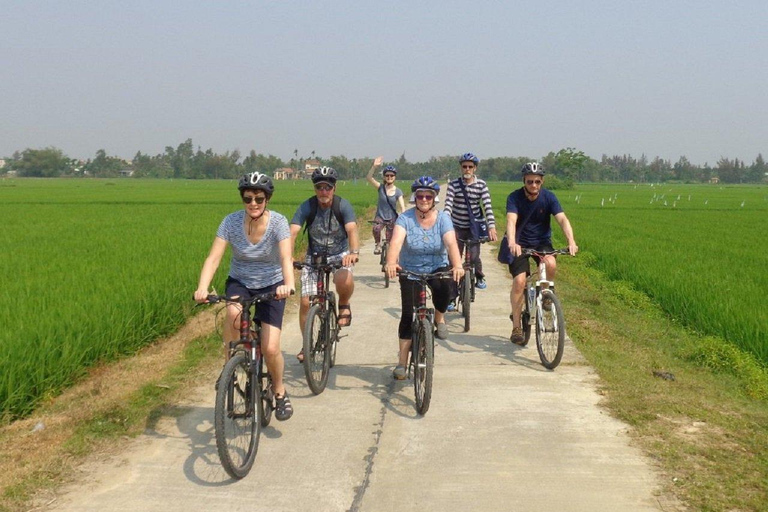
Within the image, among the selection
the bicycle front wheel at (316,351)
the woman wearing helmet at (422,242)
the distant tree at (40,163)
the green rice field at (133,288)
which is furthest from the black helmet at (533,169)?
the distant tree at (40,163)

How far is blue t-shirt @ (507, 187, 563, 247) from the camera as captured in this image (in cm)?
689

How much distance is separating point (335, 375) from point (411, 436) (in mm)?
1714

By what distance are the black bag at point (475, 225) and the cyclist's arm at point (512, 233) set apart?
179cm

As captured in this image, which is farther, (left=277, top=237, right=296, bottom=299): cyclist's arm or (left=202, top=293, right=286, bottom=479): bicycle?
(left=277, top=237, right=296, bottom=299): cyclist's arm

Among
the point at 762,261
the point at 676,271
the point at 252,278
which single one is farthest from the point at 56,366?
the point at 762,261

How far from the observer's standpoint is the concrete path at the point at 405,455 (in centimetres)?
382

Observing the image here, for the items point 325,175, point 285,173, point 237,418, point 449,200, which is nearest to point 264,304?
point 237,418

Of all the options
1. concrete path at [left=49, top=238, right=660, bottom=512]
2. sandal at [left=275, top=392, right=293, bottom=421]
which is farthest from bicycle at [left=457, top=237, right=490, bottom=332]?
sandal at [left=275, top=392, right=293, bottom=421]

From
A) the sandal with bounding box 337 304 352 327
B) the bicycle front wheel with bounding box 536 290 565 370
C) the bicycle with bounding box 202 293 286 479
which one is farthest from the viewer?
the sandal with bounding box 337 304 352 327

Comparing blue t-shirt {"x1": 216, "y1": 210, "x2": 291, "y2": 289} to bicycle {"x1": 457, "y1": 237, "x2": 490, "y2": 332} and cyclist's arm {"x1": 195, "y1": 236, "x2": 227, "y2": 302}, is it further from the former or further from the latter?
bicycle {"x1": 457, "y1": 237, "x2": 490, "y2": 332}

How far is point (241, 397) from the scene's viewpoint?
431 cm

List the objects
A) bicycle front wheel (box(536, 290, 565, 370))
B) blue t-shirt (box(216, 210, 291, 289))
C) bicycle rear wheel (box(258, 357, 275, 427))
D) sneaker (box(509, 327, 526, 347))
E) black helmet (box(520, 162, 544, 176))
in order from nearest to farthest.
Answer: blue t-shirt (box(216, 210, 291, 289)) < bicycle rear wheel (box(258, 357, 275, 427)) < bicycle front wheel (box(536, 290, 565, 370)) < black helmet (box(520, 162, 544, 176)) < sneaker (box(509, 327, 526, 347))

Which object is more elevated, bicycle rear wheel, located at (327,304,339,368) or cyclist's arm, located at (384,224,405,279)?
cyclist's arm, located at (384,224,405,279)

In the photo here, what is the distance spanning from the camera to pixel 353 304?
9.88 m
